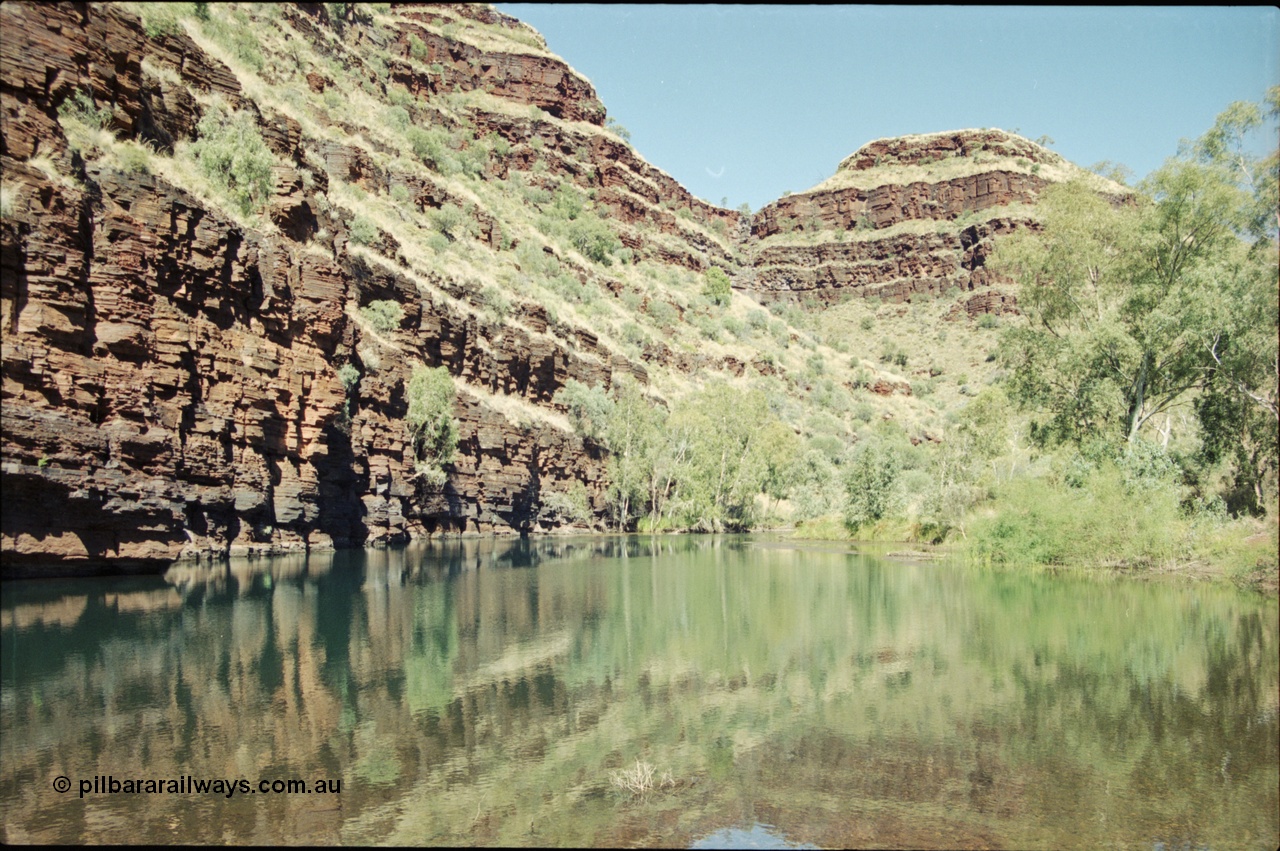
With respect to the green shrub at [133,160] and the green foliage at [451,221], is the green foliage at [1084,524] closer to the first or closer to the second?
the green shrub at [133,160]

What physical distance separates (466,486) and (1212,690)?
46089 millimetres

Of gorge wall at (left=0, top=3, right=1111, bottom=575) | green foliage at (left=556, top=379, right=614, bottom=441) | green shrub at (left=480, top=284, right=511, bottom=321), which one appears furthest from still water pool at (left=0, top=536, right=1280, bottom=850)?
green foliage at (left=556, top=379, right=614, bottom=441)

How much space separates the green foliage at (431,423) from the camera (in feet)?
160

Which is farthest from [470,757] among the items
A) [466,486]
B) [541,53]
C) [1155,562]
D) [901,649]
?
[541,53]

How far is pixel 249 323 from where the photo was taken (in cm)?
3341

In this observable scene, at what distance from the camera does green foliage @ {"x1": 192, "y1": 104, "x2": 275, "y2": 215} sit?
3403cm

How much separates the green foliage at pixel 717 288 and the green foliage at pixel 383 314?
67688 millimetres

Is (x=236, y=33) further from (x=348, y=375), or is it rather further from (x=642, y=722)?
(x=642, y=722)

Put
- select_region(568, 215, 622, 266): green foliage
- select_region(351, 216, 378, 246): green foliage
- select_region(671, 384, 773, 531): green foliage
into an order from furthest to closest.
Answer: select_region(568, 215, 622, 266): green foliage < select_region(671, 384, 773, 531): green foliage < select_region(351, 216, 378, 246): green foliage

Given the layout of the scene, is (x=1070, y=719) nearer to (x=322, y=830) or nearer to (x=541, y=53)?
(x=322, y=830)

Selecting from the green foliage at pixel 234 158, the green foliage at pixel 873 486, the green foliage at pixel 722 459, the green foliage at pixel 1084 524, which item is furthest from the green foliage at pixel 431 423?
the green foliage at pixel 1084 524

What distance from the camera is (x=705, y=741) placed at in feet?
33.2

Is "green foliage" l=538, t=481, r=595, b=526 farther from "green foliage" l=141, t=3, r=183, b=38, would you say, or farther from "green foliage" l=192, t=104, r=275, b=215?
"green foliage" l=141, t=3, r=183, b=38

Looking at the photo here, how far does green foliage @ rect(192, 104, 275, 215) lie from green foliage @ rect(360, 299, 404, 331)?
13.9 m
